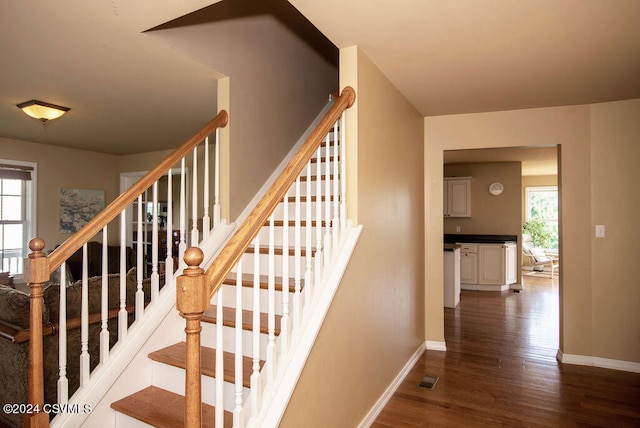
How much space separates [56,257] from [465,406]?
273 cm

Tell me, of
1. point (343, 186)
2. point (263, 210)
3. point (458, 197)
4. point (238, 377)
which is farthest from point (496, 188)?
point (238, 377)

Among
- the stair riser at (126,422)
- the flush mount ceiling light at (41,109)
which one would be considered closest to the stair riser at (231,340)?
the stair riser at (126,422)

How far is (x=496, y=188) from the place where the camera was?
7297 mm

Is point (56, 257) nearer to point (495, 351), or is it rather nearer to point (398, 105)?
point (398, 105)

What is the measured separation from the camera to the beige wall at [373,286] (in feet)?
6.45

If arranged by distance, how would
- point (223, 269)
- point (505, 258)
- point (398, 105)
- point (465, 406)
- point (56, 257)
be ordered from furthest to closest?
point (505, 258), point (398, 105), point (465, 406), point (56, 257), point (223, 269)

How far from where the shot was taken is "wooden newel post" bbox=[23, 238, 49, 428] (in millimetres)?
1751

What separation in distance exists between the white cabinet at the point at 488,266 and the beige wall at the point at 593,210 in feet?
10.6

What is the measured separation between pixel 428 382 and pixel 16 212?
5617 mm

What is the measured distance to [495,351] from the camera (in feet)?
12.4

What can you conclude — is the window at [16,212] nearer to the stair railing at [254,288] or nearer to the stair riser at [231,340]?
the stair riser at [231,340]

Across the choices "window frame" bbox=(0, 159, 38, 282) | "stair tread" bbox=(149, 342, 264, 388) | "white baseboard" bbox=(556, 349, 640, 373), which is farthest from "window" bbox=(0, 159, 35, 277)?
"white baseboard" bbox=(556, 349, 640, 373)

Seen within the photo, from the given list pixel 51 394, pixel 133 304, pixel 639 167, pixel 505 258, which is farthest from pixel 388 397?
pixel 505 258

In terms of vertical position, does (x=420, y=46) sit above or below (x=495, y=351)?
above
